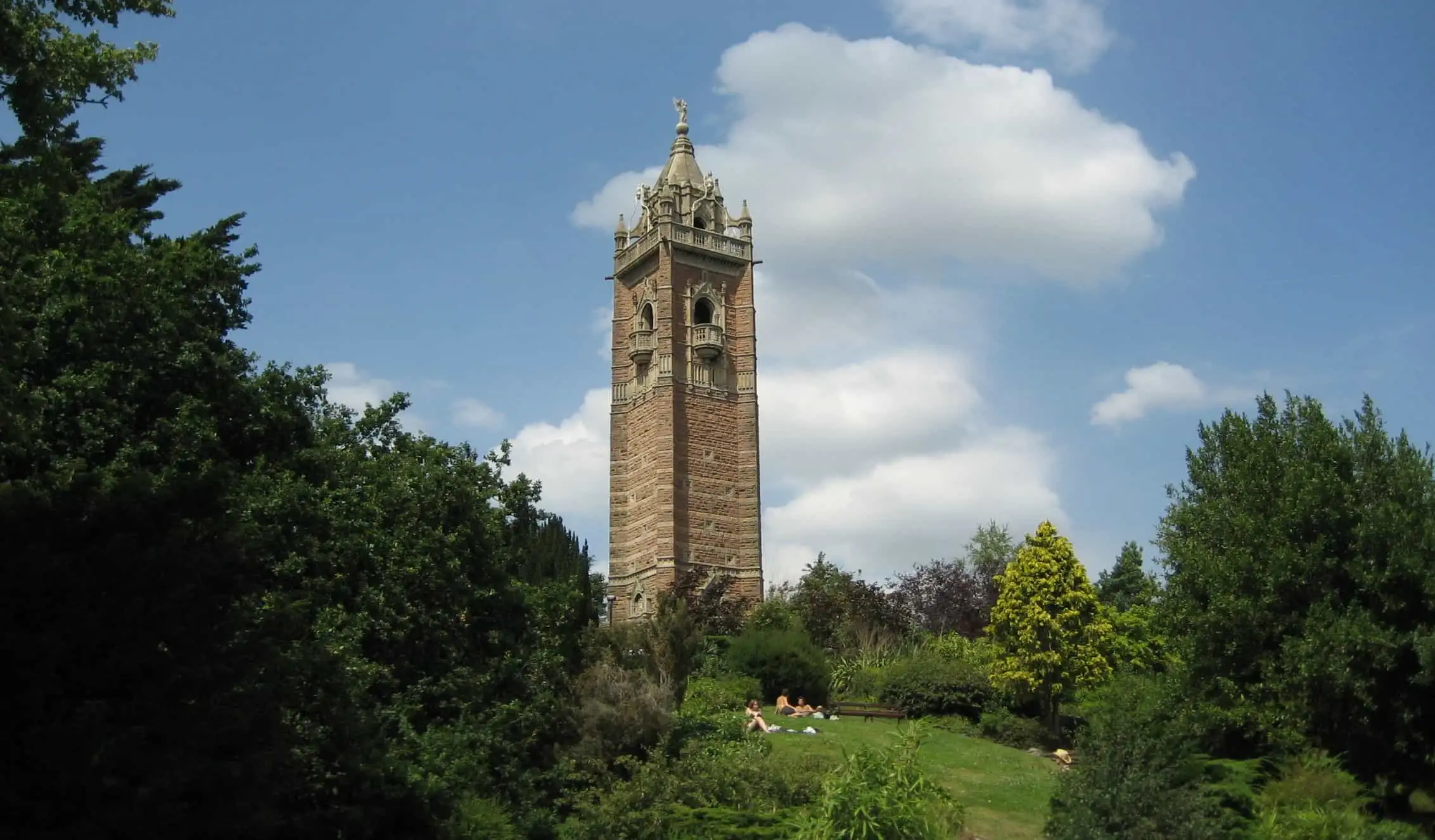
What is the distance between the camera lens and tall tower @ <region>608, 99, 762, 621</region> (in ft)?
167

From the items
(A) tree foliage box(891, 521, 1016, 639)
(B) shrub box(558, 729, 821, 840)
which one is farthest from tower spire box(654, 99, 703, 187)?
(B) shrub box(558, 729, 821, 840)

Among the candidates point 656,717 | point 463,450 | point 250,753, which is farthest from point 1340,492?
point 250,753

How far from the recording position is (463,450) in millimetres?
24656

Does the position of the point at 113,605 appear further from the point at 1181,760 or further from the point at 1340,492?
the point at 1340,492

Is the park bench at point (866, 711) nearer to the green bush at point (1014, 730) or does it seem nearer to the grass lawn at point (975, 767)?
the grass lawn at point (975, 767)

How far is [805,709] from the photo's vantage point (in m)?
31.7

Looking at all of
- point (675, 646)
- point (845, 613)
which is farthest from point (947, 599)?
point (675, 646)

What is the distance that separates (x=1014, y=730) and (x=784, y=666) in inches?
228

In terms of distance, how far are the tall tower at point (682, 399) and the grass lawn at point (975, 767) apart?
62.1ft

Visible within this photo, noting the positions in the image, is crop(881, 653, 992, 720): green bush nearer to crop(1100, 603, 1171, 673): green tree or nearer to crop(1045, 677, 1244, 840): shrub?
crop(1100, 603, 1171, 673): green tree

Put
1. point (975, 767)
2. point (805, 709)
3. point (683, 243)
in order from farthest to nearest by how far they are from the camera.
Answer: point (683, 243) < point (805, 709) < point (975, 767)

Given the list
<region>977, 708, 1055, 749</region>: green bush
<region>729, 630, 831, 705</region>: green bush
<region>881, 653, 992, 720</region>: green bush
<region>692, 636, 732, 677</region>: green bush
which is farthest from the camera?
<region>692, 636, 732, 677</region>: green bush

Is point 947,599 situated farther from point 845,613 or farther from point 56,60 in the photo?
point 56,60

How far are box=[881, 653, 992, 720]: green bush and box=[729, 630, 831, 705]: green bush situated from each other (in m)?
1.63
